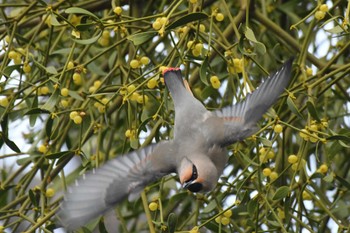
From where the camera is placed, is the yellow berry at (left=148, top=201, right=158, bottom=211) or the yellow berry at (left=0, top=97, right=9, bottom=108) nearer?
the yellow berry at (left=148, top=201, right=158, bottom=211)

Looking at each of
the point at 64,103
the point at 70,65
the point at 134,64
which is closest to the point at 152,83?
the point at 134,64

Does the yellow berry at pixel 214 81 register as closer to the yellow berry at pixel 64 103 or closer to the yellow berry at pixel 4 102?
the yellow berry at pixel 64 103

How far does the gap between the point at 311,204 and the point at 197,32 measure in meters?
0.71

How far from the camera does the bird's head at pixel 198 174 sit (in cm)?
148

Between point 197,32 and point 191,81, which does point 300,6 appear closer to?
point 191,81

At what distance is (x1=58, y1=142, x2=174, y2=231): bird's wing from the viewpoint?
142 cm

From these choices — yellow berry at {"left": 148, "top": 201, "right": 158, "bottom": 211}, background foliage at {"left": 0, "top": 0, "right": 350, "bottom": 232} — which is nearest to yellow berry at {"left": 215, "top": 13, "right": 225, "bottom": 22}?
background foliage at {"left": 0, "top": 0, "right": 350, "bottom": 232}

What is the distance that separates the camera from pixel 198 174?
147cm

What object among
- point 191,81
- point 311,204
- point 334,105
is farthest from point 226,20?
point 311,204

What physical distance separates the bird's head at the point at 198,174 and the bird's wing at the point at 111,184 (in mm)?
53

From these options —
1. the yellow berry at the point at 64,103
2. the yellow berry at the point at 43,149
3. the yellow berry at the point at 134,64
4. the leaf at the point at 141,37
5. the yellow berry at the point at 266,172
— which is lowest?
the yellow berry at the point at 266,172

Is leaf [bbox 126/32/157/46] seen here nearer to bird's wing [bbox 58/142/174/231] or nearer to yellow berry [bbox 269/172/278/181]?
bird's wing [bbox 58/142/174/231]

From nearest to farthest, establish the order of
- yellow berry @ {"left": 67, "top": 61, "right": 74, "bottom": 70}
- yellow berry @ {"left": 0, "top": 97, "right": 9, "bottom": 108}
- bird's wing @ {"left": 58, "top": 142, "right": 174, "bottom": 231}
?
bird's wing @ {"left": 58, "top": 142, "right": 174, "bottom": 231} < yellow berry @ {"left": 67, "top": 61, "right": 74, "bottom": 70} < yellow berry @ {"left": 0, "top": 97, "right": 9, "bottom": 108}

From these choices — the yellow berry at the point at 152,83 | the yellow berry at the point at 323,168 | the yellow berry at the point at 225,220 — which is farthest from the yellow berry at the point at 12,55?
the yellow berry at the point at 323,168
